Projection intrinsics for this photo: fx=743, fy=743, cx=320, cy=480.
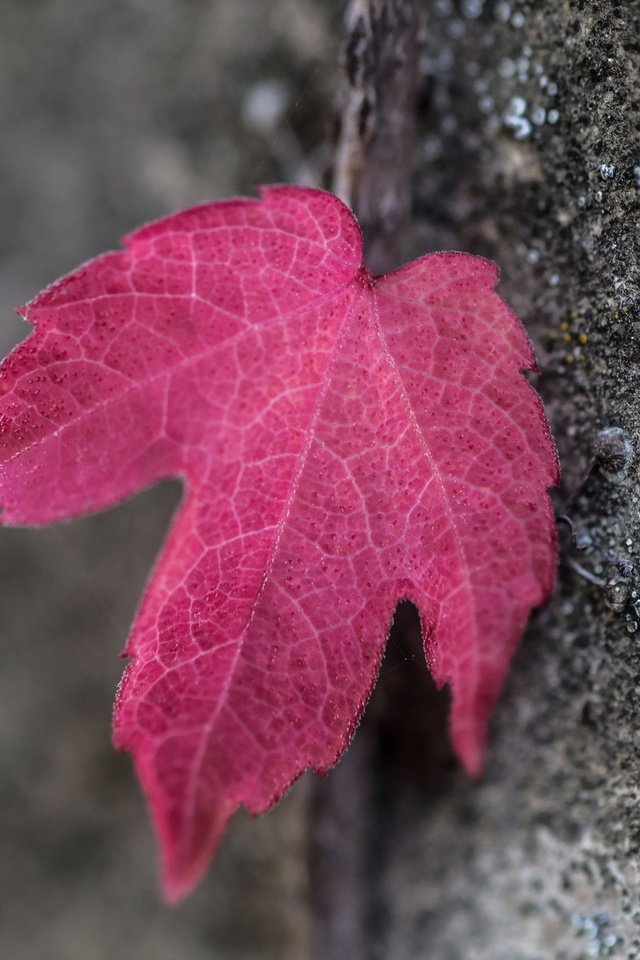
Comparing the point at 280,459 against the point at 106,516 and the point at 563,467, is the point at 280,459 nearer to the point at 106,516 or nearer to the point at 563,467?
the point at 563,467

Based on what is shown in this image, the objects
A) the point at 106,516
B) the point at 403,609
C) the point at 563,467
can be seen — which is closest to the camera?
the point at 563,467

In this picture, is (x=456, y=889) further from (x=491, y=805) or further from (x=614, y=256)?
(x=614, y=256)

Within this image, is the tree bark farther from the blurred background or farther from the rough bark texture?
the blurred background

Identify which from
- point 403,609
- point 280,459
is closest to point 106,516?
point 403,609

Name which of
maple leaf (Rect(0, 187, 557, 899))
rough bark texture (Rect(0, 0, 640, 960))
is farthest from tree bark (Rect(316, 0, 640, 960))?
maple leaf (Rect(0, 187, 557, 899))

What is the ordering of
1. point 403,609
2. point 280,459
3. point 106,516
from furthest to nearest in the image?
point 106,516, point 403,609, point 280,459

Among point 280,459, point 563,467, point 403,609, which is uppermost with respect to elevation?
point 280,459

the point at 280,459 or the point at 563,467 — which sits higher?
the point at 280,459

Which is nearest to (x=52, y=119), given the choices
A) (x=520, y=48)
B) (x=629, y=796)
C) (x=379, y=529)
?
(x=520, y=48)

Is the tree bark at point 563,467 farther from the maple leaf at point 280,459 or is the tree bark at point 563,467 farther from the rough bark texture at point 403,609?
the maple leaf at point 280,459
